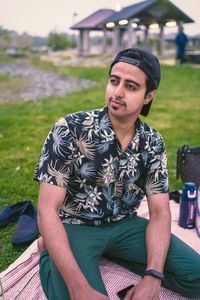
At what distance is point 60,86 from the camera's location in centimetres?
1775

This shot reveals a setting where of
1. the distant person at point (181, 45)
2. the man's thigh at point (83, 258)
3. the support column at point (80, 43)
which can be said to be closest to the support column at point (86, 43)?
the support column at point (80, 43)

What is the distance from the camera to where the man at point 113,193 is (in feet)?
7.97

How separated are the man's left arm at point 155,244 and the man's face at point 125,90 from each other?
64 centimetres

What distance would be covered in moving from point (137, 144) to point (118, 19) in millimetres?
32011

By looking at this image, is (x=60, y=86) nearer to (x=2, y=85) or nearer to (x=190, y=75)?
(x=2, y=85)

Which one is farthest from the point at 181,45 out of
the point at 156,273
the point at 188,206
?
the point at 156,273

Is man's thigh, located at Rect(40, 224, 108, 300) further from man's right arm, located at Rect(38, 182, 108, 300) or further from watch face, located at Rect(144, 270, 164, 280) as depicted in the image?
watch face, located at Rect(144, 270, 164, 280)

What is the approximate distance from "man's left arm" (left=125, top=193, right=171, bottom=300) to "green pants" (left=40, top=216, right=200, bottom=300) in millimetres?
140

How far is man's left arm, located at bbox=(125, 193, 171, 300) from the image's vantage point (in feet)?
7.77

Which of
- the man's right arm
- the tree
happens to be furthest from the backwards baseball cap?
the tree

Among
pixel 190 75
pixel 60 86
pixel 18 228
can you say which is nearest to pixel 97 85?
pixel 60 86

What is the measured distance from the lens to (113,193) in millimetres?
2693

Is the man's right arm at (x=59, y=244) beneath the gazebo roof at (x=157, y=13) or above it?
beneath

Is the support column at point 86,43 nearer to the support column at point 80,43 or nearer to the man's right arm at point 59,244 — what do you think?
the support column at point 80,43
